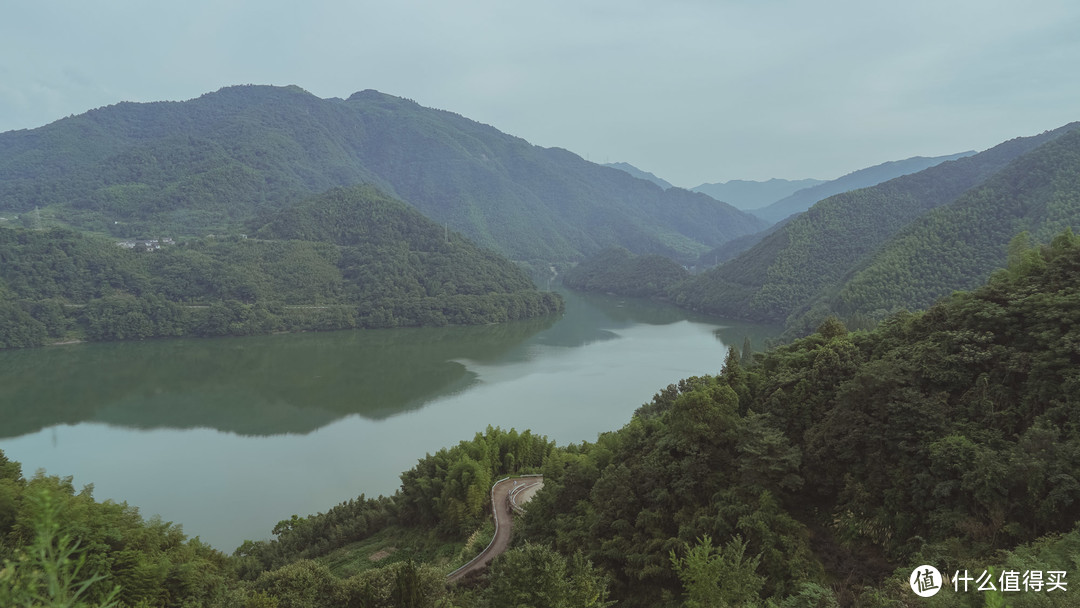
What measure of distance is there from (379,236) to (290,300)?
16168 mm

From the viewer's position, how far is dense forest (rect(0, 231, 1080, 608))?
7.03m

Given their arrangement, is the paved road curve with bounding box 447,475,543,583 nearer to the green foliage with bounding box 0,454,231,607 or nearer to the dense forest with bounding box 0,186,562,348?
the green foliage with bounding box 0,454,231,607

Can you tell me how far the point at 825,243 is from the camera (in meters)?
67.6

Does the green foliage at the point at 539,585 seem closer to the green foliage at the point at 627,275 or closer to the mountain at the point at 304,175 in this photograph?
the green foliage at the point at 627,275

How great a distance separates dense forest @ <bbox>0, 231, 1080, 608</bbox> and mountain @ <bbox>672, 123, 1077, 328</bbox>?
156 feet

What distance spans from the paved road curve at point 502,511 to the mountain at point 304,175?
66.4m

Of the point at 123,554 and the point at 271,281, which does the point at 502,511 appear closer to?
the point at 123,554

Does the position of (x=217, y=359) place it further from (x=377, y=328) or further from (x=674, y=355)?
(x=674, y=355)

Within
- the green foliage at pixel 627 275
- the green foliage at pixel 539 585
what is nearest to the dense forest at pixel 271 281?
the green foliage at pixel 627 275

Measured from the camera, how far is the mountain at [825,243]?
6088cm

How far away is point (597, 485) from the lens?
461 inches

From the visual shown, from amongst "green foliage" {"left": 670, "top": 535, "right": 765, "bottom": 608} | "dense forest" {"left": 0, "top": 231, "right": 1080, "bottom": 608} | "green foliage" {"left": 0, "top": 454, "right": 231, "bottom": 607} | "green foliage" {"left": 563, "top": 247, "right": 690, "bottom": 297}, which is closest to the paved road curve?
"dense forest" {"left": 0, "top": 231, "right": 1080, "bottom": 608}

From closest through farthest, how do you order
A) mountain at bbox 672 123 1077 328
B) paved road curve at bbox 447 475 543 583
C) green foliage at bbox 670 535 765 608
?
green foliage at bbox 670 535 765 608 → paved road curve at bbox 447 475 543 583 → mountain at bbox 672 123 1077 328

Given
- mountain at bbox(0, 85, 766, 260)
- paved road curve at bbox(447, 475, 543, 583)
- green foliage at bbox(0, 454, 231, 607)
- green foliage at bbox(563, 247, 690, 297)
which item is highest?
mountain at bbox(0, 85, 766, 260)
